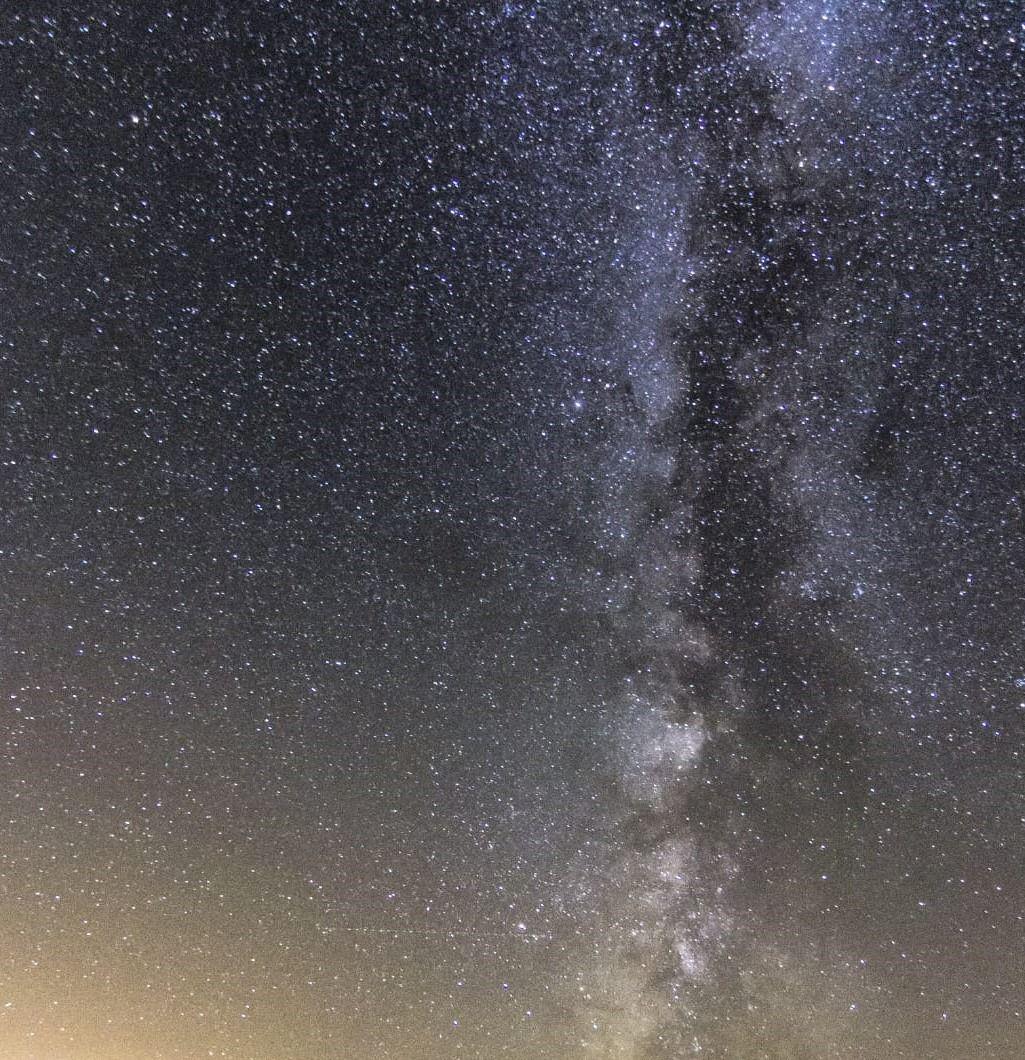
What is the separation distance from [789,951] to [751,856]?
0.81 feet

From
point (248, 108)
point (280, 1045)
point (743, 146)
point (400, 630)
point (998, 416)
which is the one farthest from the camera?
point (280, 1045)

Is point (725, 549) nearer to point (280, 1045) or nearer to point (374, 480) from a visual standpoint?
point (374, 480)

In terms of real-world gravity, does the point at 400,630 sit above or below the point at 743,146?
below

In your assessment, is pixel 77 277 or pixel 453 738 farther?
pixel 453 738

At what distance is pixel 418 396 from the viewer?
1.42m

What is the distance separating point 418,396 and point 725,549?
723 mm

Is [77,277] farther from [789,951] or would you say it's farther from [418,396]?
[789,951]

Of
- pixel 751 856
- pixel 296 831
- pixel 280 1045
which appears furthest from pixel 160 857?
pixel 751 856

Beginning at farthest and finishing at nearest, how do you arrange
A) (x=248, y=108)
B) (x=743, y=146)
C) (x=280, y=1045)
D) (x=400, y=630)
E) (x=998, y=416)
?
(x=280, y=1045) → (x=400, y=630) → (x=998, y=416) → (x=743, y=146) → (x=248, y=108)

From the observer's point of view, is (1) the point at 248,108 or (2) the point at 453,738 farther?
(2) the point at 453,738

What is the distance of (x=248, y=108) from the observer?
1.20 metres

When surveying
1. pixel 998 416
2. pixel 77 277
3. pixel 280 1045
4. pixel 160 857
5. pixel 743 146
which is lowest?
pixel 280 1045

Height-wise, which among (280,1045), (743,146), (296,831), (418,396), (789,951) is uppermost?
(743,146)

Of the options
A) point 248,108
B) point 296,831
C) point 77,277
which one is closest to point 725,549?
point 296,831
